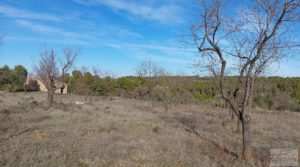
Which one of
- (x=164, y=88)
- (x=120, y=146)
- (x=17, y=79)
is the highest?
(x=17, y=79)

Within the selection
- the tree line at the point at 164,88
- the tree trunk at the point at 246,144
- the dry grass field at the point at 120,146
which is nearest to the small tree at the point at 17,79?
the tree line at the point at 164,88

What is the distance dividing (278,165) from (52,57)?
19640mm

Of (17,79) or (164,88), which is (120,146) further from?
(17,79)

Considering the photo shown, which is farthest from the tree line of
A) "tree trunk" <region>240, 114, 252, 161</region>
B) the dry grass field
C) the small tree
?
"tree trunk" <region>240, 114, 252, 161</region>

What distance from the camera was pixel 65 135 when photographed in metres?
9.62

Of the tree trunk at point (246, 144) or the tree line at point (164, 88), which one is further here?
the tree line at point (164, 88)

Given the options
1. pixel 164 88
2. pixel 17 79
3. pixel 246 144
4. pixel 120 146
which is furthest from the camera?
pixel 17 79

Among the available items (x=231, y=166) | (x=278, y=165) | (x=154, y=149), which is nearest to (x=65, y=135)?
(x=154, y=149)

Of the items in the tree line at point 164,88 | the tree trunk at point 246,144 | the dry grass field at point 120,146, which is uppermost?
the tree line at point 164,88

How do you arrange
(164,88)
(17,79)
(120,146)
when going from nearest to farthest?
(120,146) → (164,88) → (17,79)

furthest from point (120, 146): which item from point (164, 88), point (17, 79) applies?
point (17, 79)

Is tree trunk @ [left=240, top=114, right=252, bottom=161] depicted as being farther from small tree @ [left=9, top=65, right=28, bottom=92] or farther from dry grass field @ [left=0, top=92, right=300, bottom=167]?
small tree @ [left=9, top=65, right=28, bottom=92]

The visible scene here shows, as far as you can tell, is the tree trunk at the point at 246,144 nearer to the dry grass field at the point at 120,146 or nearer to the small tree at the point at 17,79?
the dry grass field at the point at 120,146

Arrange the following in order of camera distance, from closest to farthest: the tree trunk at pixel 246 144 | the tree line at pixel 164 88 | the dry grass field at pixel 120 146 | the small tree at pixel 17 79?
the dry grass field at pixel 120 146, the tree trunk at pixel 246 144, the tree line at pixel 164 88, the small tree at pixel 17 79
